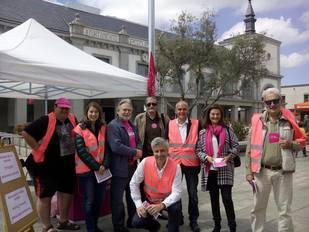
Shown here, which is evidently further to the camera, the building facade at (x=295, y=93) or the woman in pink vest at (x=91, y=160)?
the building facade at (x=295, y=93)

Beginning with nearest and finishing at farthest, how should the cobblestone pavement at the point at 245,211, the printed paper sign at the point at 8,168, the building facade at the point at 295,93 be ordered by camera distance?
1. the printed paper sign at the point at 8,168
2. the cobblestone pavement at the point at 245,211
3. the building facade at the point at 295,93

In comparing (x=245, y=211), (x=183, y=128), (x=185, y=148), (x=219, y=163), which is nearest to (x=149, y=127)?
(x=183, y=128)

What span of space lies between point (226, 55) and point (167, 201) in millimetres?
17236

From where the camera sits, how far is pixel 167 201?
404 centimetres

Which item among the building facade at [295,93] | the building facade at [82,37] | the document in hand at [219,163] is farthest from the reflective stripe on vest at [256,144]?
the building facade at [295,93]

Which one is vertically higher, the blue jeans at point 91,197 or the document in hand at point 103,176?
the document in hand at point 103,176

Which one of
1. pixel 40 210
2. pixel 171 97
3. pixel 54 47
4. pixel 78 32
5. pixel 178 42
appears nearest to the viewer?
pixel 40 210

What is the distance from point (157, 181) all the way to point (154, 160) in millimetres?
238

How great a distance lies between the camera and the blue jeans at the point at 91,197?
4.67m

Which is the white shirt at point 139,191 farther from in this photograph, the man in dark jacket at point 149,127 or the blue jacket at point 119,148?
the man in dark jacket at point 149,127

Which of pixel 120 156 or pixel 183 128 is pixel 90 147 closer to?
pixel 120 156

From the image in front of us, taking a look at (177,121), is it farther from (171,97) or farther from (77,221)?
(171,97)

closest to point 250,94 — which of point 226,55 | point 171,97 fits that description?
point 171,97

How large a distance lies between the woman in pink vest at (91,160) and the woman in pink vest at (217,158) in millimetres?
1274
